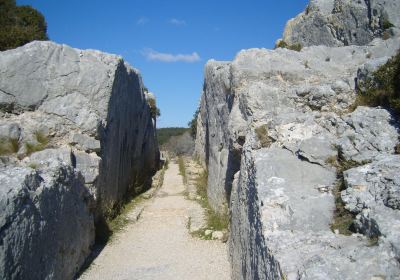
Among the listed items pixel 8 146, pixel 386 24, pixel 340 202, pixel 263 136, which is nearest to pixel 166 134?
pixel 386 24

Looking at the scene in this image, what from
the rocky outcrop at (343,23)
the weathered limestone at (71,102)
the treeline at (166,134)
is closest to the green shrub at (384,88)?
the rocky outcrop at (343,23)

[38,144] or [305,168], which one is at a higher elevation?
[38,144]

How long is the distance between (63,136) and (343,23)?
12.8m

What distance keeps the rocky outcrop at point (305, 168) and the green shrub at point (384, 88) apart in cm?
34

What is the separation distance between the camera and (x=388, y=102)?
25.9 ft

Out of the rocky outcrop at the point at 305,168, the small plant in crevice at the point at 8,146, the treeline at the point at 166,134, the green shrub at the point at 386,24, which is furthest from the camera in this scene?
the treeline at the point at 166,134

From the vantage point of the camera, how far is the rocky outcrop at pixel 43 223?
5.95 metres

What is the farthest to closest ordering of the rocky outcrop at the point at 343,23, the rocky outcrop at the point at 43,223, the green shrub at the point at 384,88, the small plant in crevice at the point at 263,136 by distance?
the rocky outcrop at the point at 343,23, the small plant in crevice at the point at 263,136, the green shrub at the point at 384,88, the rocky outcrop at the point at 43,223

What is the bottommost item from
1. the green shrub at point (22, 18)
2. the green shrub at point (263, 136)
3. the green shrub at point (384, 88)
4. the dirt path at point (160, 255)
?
the dirt path at point (160, 255)

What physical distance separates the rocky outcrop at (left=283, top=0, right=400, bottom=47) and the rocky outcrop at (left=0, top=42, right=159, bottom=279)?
922 cm

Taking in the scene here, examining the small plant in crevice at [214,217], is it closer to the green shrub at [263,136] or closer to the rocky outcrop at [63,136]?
the rocky outcrop at [63,136]

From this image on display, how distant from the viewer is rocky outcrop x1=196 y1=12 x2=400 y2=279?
4516 mm

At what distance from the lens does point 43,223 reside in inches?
277

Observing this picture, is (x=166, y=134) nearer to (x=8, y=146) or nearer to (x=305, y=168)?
(x=8, y=146)
